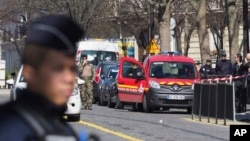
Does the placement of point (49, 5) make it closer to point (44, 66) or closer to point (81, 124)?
point (81, 124)

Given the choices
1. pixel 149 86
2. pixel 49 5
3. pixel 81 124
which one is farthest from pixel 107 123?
pixel 49 5

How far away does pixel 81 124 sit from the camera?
2025cm

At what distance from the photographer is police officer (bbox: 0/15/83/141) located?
109 inches

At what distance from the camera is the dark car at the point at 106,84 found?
105ft

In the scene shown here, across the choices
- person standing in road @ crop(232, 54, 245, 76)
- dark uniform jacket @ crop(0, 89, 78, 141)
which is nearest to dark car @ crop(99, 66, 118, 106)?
person standing in road @ crop(232, 54, 245, 76)

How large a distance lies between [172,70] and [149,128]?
8.11m

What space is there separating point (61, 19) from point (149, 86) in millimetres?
24031

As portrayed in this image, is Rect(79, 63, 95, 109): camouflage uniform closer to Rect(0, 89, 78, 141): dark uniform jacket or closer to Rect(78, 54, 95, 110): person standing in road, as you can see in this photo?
Rect(78, 54, 95, 110): person standing in road

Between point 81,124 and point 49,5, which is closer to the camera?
point 81,124

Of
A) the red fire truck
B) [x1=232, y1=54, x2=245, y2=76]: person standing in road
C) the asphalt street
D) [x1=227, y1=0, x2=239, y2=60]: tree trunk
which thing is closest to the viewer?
the asphalt street

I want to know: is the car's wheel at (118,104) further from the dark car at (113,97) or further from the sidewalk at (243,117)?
the sidewalk at (243,117)

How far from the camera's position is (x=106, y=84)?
32625mm

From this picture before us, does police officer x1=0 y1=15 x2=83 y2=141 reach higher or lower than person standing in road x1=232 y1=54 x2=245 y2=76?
higher

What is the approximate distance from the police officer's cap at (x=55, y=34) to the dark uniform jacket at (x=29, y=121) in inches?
6.9
